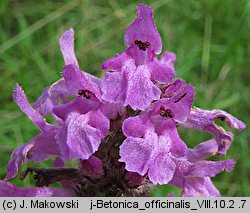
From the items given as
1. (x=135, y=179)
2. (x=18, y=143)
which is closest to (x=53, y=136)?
(x=135, y=179)

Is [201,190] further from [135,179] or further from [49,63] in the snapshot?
[49,63]

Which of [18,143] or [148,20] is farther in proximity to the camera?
[18,143]

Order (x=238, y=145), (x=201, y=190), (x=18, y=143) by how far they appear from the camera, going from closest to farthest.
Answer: (x=201, y=190) → (x=18, y=143) → (x=238, y=145)

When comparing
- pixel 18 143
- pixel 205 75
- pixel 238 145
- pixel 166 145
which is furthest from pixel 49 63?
pixel 166 145

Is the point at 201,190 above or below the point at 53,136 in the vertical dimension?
below

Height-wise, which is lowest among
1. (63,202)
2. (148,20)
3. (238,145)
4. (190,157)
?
(63,202)

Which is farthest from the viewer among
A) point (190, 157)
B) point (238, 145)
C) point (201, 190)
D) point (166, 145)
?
point (238, 145)
